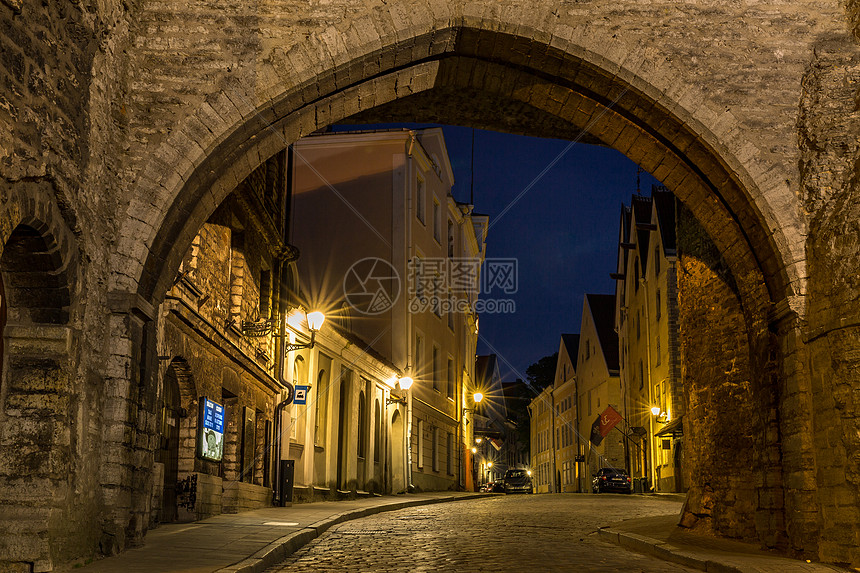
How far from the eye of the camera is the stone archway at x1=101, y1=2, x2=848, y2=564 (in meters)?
8.97

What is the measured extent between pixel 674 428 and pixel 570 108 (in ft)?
57.4

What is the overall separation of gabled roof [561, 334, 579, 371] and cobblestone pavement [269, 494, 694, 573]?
3758 centimetres

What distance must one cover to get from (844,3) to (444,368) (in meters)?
21.7

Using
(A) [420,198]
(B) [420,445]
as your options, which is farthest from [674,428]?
(A) [420,198]

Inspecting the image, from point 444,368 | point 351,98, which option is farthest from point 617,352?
point 351,98

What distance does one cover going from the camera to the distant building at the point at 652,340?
2794 centimetres

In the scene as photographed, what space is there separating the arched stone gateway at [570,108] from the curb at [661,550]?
1.08 meters

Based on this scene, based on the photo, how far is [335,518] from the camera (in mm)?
12859

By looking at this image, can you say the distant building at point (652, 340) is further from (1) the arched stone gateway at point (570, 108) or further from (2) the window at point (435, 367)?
(1) the arched stone gateway at point (570, 108)

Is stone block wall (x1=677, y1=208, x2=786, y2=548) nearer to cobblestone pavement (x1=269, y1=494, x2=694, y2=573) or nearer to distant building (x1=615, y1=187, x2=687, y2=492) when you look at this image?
cobblestone pavement (x1=269, y1=494, x2=694, y2=573)

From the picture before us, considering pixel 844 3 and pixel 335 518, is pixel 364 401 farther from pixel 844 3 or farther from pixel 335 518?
pixel 844 3

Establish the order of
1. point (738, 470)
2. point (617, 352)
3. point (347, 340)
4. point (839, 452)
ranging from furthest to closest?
point (617, 352)
point (347, 340)
point (738, 470)
point (839, 452)

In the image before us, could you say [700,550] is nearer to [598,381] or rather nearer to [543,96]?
[543,96]

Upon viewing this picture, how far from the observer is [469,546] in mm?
9953
